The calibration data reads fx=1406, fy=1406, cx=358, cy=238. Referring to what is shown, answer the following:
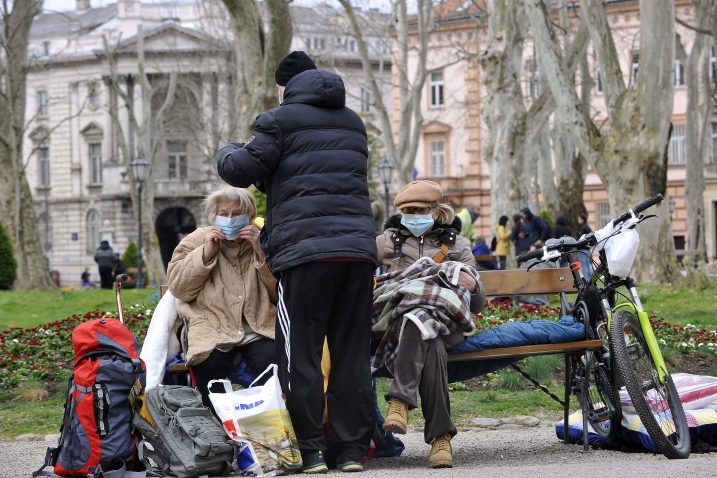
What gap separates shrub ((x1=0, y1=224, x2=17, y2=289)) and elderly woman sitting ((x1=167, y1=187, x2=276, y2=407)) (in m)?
22.1

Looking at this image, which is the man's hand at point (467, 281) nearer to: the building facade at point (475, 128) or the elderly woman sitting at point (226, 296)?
the elderly woman sitting at point (226, 296)

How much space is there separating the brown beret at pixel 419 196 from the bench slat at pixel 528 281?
33.5 inches

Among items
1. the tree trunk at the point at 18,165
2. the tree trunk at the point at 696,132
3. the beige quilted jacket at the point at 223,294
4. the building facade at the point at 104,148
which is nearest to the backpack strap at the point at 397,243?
the beige quilted jacket at the point at 223,294

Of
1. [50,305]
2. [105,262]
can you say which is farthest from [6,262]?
[50,305]

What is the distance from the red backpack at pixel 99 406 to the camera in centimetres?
679

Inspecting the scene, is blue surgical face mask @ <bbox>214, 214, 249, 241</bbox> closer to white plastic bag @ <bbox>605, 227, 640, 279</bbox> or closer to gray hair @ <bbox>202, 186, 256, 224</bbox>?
gray hair @ <bbox>202, 186, 256, 224</bbox>

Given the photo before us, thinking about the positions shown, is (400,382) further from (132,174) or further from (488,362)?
(132,174)

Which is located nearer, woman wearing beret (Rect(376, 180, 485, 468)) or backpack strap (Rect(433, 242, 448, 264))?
woman wearing beret (Rect(376, 180, 485, 468))

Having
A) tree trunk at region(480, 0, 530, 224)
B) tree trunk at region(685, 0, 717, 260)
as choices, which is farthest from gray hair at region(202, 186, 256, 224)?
tree trunk at region(685, 0, 717, 260)

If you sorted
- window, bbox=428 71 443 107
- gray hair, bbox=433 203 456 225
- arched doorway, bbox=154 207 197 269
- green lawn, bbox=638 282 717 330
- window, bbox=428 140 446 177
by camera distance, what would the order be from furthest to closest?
arched doorway, bbox=154 207 197 269
window, bbox=428 71 443 107
window, bbox=428 140 446 177
green lawn, bbox=638 282 717 330
gray hair, bbox=433 203 456 225

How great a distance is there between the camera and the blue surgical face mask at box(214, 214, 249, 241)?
7.48m

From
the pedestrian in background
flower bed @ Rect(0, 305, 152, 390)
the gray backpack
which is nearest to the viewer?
the gray backpack

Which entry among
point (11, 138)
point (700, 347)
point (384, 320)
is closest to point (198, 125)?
point (11, 138)

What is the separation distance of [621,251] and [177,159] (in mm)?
75174
